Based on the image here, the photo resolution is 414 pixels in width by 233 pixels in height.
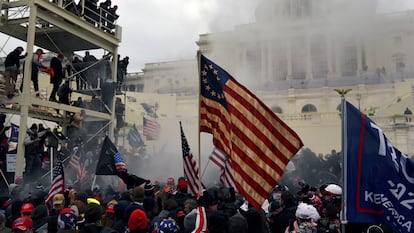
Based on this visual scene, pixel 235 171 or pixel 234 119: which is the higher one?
pixel 234 119

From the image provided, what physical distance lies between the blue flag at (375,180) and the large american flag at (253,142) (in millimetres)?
1438

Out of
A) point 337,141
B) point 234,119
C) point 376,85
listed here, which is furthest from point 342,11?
point 234,119

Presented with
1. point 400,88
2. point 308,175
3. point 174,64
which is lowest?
point 308,175

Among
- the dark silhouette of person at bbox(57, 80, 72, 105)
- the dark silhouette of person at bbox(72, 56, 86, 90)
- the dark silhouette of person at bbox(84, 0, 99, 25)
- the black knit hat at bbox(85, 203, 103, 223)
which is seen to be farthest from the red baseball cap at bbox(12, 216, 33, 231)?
the dark silhouette of person at bbox(72, 56, 86, 90)

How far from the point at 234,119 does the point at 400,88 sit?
103ft

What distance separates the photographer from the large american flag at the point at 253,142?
4.85 meters

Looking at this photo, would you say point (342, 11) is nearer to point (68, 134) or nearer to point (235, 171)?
point (68, 134)

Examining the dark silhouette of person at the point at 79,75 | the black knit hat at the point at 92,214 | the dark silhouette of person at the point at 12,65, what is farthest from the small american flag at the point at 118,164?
the dark silhouette of person at the point at 79,75

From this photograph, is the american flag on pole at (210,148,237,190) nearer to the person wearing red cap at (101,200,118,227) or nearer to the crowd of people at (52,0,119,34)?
the person wearing red cap at (101,200,118,227)

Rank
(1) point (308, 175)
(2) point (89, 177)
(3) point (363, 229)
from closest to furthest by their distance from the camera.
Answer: (3) point (363, 229), (2) point (89, 177), (1) point (308, 175)

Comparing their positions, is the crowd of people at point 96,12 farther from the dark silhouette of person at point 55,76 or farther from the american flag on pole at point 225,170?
the american flag on pole at point 225,170

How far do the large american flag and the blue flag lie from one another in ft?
4.72

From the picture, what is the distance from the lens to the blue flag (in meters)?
3.30

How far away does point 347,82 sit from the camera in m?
44.1
